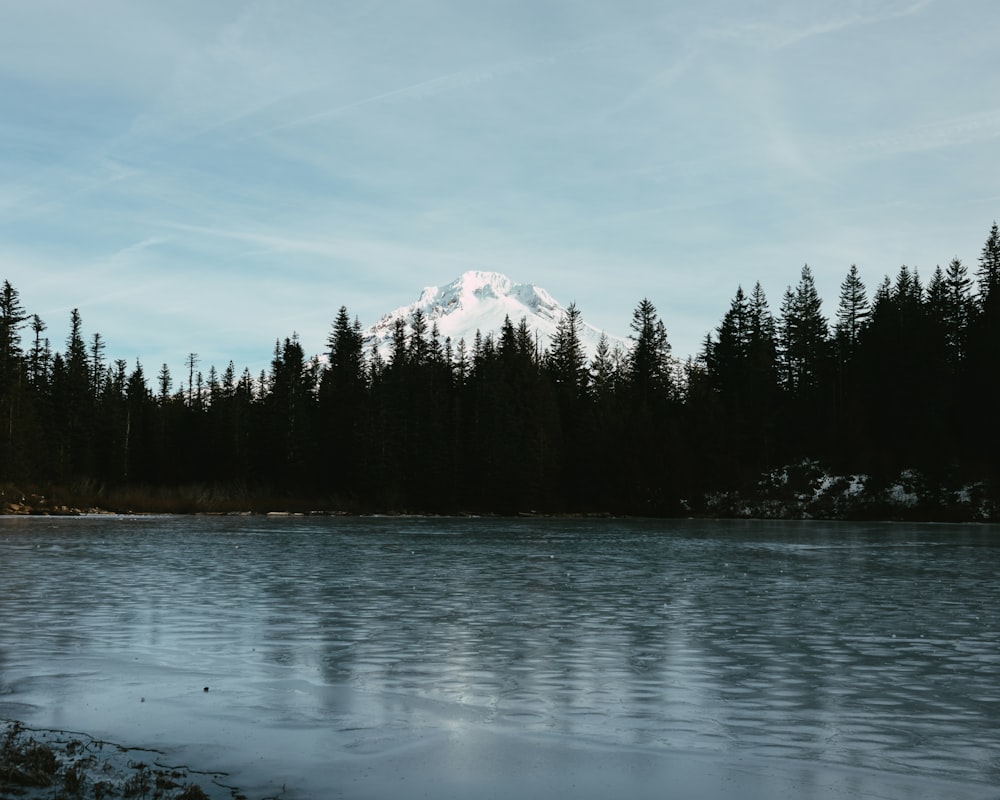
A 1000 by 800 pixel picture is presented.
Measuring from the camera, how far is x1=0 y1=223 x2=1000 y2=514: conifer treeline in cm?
9712

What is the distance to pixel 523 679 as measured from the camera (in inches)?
502

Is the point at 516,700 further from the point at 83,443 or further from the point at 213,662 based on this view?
the point at 83,443

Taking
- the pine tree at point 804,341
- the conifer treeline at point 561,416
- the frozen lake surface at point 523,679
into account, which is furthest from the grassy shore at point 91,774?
the pine tree at point 804,341

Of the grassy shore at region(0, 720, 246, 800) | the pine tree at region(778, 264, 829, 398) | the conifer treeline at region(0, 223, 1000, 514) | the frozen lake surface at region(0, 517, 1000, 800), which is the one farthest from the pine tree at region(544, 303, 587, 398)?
the grassy shore at region(0, 720, 246, 800)

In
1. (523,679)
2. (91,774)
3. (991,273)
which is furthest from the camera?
(991,273)

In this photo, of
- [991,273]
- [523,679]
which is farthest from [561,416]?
[523,679]

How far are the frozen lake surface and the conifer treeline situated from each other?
69.4m

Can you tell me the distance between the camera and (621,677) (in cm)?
1290

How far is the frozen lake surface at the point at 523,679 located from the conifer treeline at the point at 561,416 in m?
69.4

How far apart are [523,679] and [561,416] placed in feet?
354

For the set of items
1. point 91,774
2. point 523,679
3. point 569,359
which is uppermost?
point 569,359

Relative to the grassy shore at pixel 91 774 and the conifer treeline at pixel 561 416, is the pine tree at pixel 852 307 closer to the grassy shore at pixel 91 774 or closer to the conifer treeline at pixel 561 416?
the conifer treeline at pixel 561 416

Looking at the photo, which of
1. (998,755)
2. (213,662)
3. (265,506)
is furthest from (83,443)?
(998,755)

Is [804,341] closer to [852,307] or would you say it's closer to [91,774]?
[852,307]
